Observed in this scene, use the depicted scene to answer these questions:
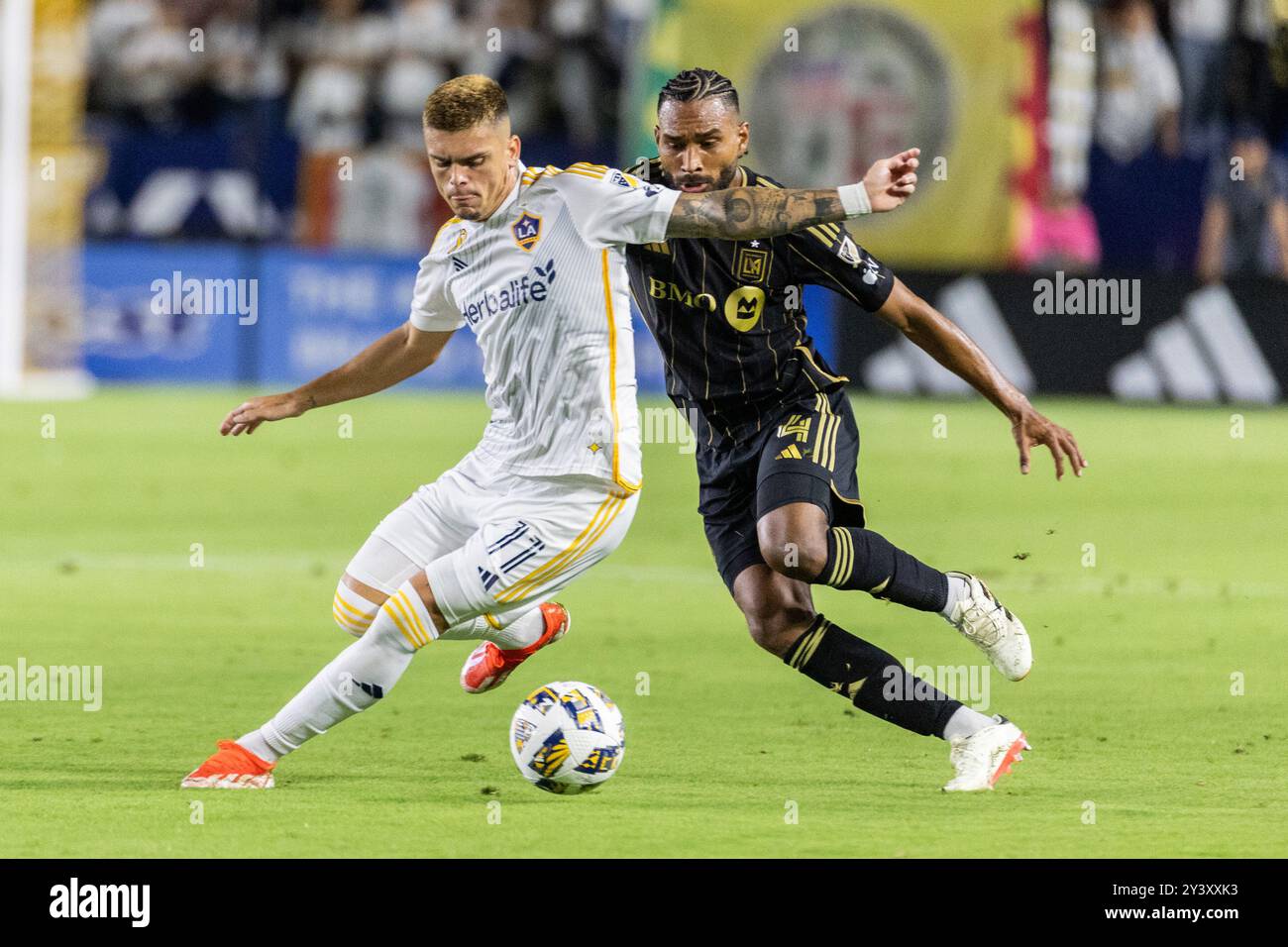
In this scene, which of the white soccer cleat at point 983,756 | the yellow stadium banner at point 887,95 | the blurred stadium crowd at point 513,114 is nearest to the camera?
the white soccer cleat at point 983,756

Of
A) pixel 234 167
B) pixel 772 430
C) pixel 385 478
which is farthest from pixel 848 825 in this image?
pixel 234 167

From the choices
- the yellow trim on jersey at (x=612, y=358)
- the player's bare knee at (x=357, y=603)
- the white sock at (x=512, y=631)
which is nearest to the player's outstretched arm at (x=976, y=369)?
the yellow trim on jersey at (x=612, y=358)

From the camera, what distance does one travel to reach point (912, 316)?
6.28 m

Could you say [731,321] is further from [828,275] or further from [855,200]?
[855,200]

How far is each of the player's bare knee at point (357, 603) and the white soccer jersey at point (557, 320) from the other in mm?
619

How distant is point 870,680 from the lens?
630cm

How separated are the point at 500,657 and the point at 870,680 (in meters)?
1.41

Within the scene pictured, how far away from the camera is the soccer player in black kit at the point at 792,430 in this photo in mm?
6195

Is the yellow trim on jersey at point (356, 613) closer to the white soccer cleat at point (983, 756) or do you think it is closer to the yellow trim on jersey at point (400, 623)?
the yellow trim on jersey at point (400, 623)

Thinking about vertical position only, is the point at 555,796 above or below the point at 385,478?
below

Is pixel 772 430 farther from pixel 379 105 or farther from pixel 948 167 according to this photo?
pixel 379 105

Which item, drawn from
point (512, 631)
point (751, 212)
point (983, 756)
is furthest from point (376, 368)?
point (983, 756)

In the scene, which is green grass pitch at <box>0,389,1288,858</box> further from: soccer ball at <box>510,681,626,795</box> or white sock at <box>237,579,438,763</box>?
white sock at <box>237,579,438,763</box>

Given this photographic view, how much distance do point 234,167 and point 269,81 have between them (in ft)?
5.31
